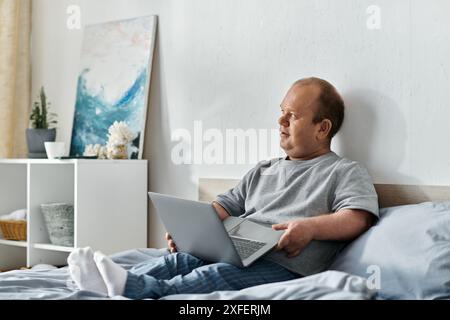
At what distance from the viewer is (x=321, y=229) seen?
1.92 metres

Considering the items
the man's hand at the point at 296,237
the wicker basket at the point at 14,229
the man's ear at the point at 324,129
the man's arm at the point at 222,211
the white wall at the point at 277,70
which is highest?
the white wall at the point at 277,70

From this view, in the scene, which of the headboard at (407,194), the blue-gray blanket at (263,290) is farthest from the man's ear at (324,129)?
the blue-gray blanket at (263,290)

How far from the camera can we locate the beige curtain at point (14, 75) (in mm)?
3400

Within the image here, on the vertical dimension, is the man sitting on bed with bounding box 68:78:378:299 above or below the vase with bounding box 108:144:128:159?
below

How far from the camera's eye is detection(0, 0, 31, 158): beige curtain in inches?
134

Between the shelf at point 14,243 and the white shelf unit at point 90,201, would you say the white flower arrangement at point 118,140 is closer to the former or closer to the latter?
the white shelf unit at point 90,201

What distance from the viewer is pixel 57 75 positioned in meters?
3.39

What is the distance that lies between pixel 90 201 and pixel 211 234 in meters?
1.09

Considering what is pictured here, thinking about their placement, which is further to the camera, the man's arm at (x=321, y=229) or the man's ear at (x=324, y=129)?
the man's ear at (x=324, y=129)

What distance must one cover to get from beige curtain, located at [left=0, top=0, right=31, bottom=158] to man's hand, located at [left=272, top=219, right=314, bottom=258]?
1.94 m

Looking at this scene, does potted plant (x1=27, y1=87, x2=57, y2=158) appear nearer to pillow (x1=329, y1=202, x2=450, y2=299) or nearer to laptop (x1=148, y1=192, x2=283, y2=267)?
laptop (x1=148, y1=192, x2=283, y2=267)

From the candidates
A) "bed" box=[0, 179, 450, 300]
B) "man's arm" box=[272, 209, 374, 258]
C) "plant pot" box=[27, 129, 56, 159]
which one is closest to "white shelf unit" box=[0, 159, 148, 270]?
"plant pot" box=[27, 129, 56, 159]
